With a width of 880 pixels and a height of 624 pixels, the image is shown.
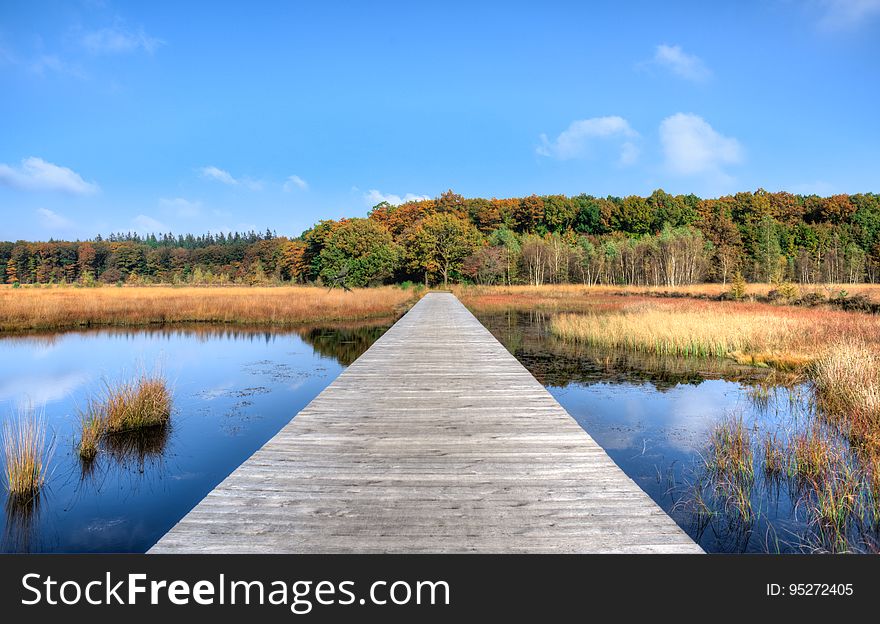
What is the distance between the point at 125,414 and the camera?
698cm

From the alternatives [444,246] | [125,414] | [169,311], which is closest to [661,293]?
[444,246]

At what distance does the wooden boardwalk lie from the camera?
2.65m

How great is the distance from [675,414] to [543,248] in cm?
4442

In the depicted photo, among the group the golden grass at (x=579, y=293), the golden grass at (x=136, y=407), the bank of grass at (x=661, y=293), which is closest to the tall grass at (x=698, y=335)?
the bank of grass at (x=661, y=293)

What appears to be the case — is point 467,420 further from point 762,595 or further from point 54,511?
point 54,511

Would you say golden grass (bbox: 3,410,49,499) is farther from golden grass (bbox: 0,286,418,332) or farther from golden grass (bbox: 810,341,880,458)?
golden grass (bbox: 0,286,418,332)

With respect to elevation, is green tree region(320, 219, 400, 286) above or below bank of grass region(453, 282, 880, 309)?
above

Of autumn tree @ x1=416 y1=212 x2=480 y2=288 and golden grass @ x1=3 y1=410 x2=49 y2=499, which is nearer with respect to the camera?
A: golden grass @ x1=3 y1=410 x2=49 y2=499

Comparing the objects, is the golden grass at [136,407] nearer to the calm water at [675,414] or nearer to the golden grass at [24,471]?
the golden grass at [24,471]

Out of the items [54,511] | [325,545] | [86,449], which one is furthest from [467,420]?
[86,449]

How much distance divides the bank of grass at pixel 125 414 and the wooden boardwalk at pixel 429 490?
304cm

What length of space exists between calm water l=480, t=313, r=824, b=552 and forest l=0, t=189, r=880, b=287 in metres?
27.4

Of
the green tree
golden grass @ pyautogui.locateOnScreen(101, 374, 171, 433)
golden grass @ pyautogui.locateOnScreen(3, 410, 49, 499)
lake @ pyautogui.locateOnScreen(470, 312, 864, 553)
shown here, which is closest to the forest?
the green tree

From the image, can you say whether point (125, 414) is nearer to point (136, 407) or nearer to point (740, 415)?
point (136, 407)
